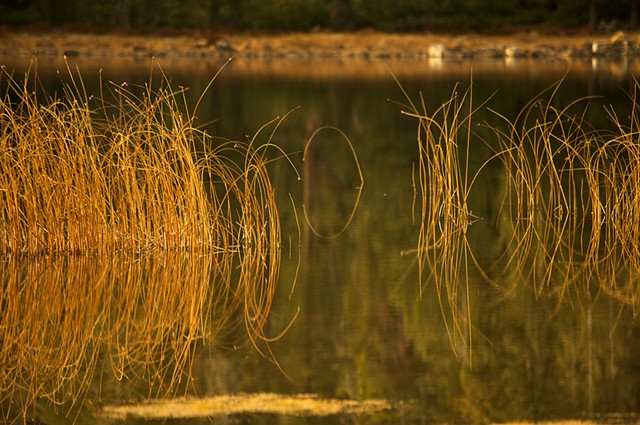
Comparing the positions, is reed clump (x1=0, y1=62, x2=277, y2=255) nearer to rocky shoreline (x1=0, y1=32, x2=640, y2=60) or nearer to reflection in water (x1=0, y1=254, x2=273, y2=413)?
reflection in water (x1=0, y1=254, x2=273, y2=413)

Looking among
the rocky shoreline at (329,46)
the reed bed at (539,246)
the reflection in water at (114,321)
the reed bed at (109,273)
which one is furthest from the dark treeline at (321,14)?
the reflection in water at (114,321)

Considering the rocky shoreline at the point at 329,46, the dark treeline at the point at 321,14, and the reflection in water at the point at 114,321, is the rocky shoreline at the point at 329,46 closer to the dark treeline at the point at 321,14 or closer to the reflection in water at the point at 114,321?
the dark treeline at the point at 321,14

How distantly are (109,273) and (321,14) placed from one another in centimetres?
4513

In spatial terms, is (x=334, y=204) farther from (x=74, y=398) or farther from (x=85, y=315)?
(x=74, y=398)

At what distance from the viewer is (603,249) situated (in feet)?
31.3

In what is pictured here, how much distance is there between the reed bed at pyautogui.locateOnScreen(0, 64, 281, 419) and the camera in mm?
6445

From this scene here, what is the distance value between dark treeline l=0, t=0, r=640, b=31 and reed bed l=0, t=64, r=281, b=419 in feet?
137

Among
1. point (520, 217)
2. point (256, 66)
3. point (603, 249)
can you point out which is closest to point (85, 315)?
point (603, 249)

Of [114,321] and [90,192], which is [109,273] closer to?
[90,192]

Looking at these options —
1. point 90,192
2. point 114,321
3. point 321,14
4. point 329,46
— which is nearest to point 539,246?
point 90,192

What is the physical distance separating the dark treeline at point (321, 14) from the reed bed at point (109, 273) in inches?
1645

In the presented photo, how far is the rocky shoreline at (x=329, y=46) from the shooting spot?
45.5 m

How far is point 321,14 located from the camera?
52875 millimetres

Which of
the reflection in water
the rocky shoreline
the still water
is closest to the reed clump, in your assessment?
the reflection in water
